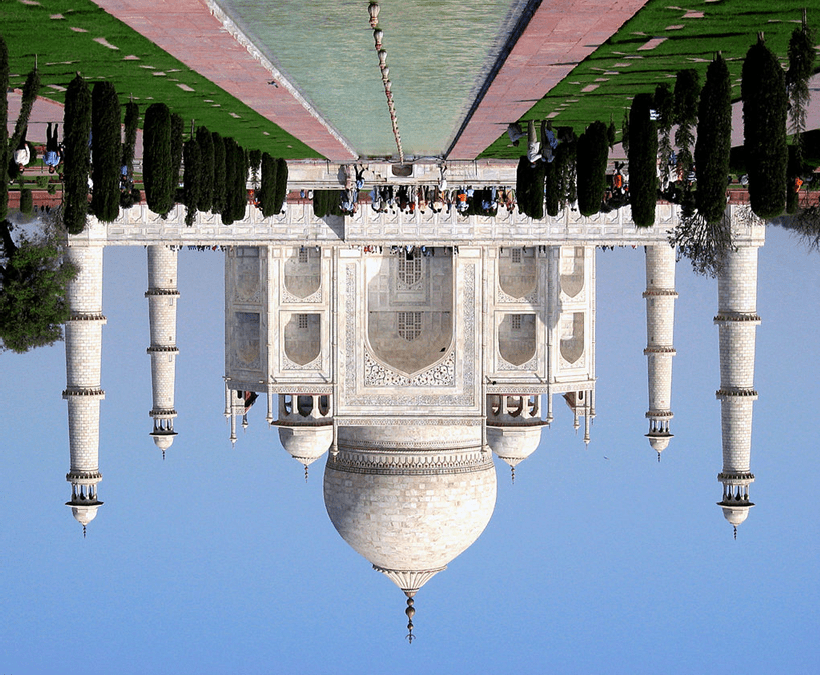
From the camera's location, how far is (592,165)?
11648 mm

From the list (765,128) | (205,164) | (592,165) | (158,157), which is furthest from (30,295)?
(765,128)

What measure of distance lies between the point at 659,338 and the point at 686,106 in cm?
1323

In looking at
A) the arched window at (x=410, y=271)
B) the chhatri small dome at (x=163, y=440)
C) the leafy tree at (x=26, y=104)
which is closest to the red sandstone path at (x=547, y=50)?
the leafy tree at (x=26, y=104)

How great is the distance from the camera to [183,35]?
9227 mm

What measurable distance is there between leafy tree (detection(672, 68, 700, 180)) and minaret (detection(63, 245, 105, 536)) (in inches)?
511

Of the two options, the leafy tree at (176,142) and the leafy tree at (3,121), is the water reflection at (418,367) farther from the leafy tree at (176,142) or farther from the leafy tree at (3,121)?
the leafy tree at (3,121)

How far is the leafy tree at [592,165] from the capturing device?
11508mm

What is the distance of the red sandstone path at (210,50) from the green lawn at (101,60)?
16cm

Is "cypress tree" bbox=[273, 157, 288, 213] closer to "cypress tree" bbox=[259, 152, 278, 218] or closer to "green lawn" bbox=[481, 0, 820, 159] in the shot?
"cypress tree" bbox=[259, 152, 278, 218]

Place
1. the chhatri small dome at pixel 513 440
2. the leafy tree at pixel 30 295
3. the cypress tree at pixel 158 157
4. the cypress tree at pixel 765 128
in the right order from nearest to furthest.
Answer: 1. the cypress tree at pixel 765 128
2. the cypress tree at pixel 158 157
3. the leafy tree at pixel 30 295
4. the chhatri small dome at pixel 513 440

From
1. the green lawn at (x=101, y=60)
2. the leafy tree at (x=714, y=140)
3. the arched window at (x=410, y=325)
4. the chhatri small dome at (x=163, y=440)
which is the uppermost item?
the green lawn at (x=101, y=60)

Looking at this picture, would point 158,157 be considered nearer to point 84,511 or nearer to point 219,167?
point 219,167

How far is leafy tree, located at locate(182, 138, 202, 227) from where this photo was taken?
479 inches

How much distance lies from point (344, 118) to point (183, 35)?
549cm
